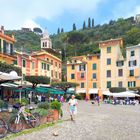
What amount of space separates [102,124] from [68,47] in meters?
95.4

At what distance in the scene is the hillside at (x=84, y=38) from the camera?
109 meters

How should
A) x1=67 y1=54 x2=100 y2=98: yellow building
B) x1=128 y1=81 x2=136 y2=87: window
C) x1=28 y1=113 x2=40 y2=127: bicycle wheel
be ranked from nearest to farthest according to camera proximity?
x1=28 y1=113 x2=40 y2=127: bicycle wheel, x1=128 y1=81 x2=136 y2=87: window, x1=67 y1=54 x2=100 y2=98: yellow building

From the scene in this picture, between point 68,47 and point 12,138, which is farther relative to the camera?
point 68,47

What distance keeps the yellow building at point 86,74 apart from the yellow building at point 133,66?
317 inches

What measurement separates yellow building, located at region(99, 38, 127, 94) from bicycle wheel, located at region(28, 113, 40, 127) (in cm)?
5857

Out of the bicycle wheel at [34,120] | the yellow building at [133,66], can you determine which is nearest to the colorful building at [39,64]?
the yellow building at [133,66]

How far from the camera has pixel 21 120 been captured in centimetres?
1557

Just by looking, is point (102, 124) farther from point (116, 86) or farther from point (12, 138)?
point (116, 86)

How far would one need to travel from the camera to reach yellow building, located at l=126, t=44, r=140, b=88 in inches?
2832

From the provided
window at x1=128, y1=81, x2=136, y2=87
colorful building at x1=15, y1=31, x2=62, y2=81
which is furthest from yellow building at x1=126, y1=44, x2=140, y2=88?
colorful building at x1=15, y1=31, x2=62, y2=81

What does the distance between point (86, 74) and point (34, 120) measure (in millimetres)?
64446

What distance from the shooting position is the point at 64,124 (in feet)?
58.4

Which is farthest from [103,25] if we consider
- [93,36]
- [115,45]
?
[115,45]

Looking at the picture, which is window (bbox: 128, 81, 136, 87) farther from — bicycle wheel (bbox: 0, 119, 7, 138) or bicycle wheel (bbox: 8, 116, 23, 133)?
bicycle wheel (bbox: 0, 119, 7, 138)
